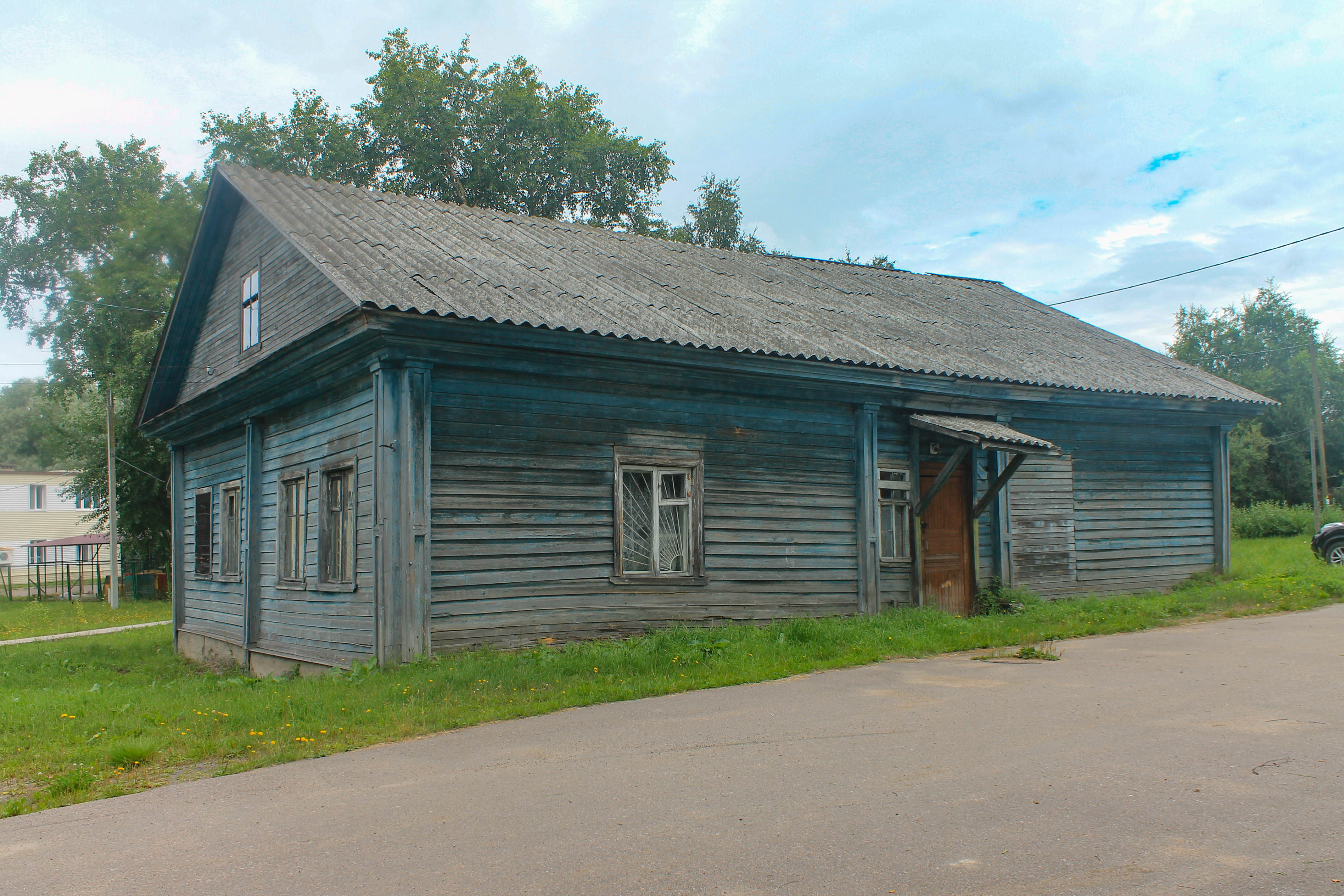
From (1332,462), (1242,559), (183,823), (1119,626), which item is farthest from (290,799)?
(1332,462)

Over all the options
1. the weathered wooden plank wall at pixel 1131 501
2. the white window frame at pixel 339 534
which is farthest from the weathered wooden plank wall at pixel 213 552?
the weathered wooden plank wall at pixel 1131 501

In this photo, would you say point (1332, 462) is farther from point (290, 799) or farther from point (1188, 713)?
point (290, 799)

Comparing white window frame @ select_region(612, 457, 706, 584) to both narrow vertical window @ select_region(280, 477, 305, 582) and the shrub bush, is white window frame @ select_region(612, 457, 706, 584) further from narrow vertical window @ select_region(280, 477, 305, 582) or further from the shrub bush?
the shrub bush

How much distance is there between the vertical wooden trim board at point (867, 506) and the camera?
12.5 metres

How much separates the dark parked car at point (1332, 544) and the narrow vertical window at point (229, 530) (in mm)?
20698

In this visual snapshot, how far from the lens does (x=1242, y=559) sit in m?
20.8

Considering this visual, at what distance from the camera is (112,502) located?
26406 millimetres

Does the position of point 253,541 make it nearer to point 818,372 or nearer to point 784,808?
point 818,372

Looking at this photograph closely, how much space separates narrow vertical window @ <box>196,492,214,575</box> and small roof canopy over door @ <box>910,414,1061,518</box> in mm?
10364

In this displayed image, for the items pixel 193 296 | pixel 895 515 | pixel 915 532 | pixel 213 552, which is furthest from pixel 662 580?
pixel 193 296

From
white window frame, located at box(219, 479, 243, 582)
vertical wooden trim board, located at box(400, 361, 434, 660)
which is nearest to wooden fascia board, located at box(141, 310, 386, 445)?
vertical wooden trim board, located at box(400, 361, 434, 660)

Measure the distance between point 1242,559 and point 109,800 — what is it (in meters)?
21.3

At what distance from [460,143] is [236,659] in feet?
73.4

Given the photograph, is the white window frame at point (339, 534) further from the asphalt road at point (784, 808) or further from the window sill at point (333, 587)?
the asphalt road at point (784, 808)
